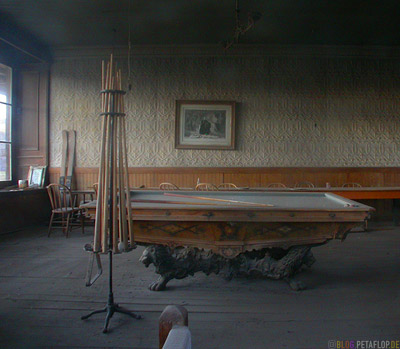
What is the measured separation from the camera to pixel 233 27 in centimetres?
563

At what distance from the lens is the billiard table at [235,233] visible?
7.89 ft

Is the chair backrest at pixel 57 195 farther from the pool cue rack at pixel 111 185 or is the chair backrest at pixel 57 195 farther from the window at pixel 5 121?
the pool cue rack at pixel 111 185

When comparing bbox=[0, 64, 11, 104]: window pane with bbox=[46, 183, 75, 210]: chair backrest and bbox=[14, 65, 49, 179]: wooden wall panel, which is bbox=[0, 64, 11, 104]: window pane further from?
bbox=[46, 183, 75, 210]: chair backrest

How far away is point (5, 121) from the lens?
594cm

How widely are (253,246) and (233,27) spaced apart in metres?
4.58

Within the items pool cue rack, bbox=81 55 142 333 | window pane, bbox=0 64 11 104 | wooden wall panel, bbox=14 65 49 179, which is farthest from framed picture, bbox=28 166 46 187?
pool cue rack, bbox=81 55 142 333

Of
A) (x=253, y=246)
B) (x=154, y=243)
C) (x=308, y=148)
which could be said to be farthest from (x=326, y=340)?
(x=308, y=148)

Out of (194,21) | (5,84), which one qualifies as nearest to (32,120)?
(5,84)

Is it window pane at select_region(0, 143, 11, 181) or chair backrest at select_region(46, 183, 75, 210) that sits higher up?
window pane at select_region(0, 143, 11, 181)

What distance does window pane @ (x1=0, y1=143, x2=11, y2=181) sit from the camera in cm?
592

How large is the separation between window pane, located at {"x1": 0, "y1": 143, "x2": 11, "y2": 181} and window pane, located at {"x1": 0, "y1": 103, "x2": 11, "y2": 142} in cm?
16

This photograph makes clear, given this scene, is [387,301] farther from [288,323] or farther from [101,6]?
[101,6]

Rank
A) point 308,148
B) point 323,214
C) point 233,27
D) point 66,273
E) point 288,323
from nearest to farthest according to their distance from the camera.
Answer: point 288,323 < point 323,214 < point 66,273 < point 233,27 < point 308,148

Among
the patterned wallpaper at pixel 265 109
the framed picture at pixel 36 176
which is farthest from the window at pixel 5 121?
the patterned wallpaper at pixel 265 109
